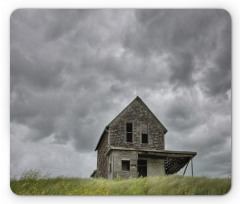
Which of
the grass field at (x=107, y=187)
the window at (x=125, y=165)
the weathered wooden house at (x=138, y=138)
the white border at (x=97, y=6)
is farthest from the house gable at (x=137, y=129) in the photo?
the white border at (x=97, y=6)

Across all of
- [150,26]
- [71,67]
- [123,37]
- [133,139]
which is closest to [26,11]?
[71,67]

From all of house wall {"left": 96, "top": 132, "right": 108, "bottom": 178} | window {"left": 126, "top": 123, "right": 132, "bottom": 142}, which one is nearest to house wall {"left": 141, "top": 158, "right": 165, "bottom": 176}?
window {"left": 126, "top": 123, "right": 132, "bottom": 142}

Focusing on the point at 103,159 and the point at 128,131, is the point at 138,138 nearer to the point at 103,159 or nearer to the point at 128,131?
the point at 128,131

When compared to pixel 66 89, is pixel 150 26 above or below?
above

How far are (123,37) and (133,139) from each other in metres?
6.94

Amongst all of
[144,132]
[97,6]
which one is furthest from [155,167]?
[97,6]

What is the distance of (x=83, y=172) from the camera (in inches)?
274

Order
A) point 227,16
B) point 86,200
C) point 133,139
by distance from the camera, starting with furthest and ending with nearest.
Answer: point 133,139, point 227,16, point 86,200

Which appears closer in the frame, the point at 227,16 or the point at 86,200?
the point at 86,200

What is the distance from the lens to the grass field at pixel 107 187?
669cm

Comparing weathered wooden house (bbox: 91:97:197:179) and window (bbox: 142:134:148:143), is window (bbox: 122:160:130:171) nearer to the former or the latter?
weathered wooden house (bbox: 91:97:197:179)

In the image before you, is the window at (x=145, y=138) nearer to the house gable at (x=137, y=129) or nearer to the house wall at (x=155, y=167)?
the house gable at (x=137, y=129)

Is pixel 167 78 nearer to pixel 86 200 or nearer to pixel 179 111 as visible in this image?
pixel 179 111

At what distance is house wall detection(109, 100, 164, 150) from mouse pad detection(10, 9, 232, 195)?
17.9 feet
